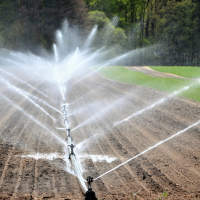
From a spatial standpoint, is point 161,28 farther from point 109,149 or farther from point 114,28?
point 109,149

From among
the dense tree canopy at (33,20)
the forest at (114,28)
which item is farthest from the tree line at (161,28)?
the dense tree canopy at (33,20)

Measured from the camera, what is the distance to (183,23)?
53.7 meters

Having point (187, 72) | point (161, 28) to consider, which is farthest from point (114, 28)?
point (187, 72)

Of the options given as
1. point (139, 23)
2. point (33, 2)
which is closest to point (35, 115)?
point (33, 2)

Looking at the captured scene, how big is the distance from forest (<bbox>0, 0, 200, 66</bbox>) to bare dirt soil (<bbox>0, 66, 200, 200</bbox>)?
40.3 meters

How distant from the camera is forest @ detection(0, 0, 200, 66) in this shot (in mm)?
53625

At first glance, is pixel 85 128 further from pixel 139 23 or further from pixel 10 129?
pixel 139 23

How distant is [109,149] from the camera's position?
28.5 ft

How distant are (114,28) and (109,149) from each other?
51.3m

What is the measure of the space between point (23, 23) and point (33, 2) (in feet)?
18.3

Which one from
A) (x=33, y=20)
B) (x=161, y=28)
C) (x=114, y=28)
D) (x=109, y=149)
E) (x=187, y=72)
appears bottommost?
(x=187, y=72)

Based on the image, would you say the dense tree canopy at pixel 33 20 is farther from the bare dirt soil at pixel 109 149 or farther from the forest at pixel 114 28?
the bare dirt soil at pixel 109 149

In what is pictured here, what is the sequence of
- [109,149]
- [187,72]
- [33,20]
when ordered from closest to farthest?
A: [109,149]
[187,72]
[33,20]

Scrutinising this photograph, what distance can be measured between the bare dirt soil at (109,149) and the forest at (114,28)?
40.3 m
